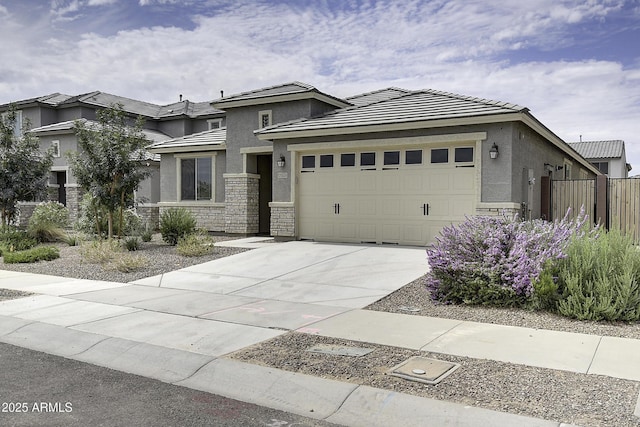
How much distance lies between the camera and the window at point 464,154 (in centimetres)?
1480

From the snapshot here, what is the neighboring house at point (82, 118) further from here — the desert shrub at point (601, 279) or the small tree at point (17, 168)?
the desert shrub at point (601, 279)

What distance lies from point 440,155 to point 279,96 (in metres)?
6.70

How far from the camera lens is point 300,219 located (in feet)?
58.0

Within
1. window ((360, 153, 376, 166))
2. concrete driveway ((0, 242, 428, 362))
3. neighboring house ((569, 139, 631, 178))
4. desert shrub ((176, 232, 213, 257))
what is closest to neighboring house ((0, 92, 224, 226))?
desert shrub ((176, 232, 213, 257))

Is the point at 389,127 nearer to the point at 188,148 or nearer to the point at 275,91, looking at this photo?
the point at 275,91

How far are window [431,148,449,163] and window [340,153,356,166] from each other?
A: 98.1 inches

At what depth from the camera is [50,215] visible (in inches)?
818

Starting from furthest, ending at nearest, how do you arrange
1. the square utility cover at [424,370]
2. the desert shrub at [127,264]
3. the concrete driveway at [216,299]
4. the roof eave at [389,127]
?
the roof eave at [389,127] → the desert shrub at [127,264] → the concrete driveway at [216,299] → the square utility cover at [424,370]

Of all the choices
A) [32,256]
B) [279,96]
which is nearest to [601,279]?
[279,96]

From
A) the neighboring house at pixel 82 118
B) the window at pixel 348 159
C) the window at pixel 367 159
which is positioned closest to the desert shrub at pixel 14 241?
the neighboring house at pixel 82 118

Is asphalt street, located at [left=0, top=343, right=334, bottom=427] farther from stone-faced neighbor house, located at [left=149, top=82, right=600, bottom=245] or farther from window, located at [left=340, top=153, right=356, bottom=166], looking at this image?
window, located at [left=340, top=153, right=356, bottom=166]

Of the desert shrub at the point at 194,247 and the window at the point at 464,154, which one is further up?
the window at the point at 464,154

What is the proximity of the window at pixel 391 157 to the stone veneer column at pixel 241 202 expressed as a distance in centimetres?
624

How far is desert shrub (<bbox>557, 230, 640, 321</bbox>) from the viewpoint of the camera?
765 cm
